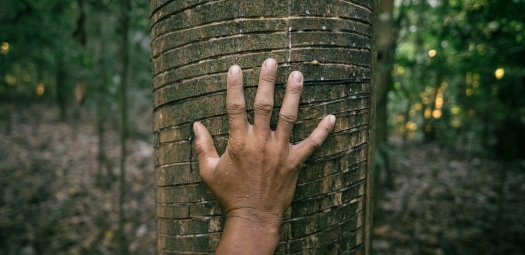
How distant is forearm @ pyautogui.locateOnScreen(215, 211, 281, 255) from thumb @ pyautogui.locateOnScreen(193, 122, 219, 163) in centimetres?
20

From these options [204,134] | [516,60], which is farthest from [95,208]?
[516,60]

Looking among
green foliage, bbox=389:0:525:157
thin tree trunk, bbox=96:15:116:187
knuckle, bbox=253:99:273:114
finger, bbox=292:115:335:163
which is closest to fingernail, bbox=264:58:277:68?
knuckle, bbox=253:99:273:114

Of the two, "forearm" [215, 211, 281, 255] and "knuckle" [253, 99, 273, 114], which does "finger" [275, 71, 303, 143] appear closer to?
"knuckle" [253, 99, 273, 114]

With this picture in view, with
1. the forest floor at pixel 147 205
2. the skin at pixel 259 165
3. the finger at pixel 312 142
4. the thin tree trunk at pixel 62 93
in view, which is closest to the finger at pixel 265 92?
the skin at pixel 259 165

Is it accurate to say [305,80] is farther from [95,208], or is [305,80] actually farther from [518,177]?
[518,177]

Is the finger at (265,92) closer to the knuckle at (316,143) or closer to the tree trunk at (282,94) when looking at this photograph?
the tree trunk at (282,94)

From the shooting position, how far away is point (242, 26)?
92 centimetres

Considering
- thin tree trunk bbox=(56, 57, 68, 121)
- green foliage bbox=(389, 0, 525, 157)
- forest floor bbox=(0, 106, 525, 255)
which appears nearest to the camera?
green foliage bbox=(389, 0, 525, 157)

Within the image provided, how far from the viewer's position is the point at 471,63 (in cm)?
355

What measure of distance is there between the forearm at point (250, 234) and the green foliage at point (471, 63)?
2699 mm

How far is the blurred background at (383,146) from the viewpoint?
347cm

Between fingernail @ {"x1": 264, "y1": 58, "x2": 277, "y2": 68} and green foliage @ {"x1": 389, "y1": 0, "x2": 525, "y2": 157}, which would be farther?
green foliage @ {"x1": 389, "y1": 0, "x2": 525, "y2": 157}

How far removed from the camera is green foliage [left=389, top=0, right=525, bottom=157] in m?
2.88

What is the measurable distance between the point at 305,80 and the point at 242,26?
26 cm
